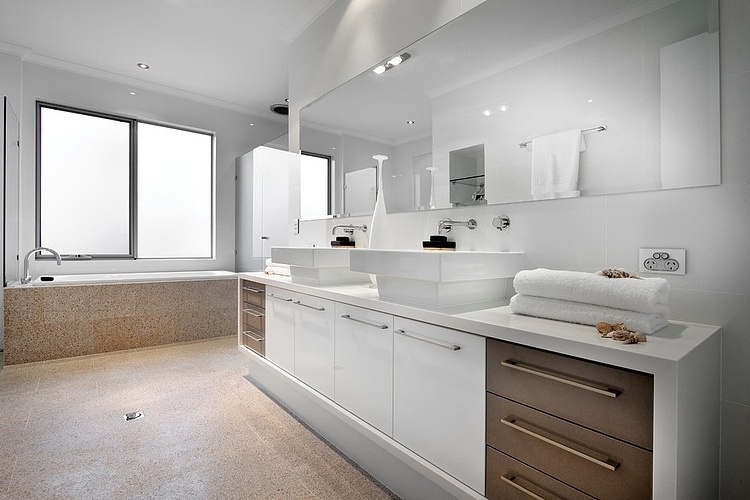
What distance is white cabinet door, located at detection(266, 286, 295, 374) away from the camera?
2318 mm

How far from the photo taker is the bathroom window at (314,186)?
303cm

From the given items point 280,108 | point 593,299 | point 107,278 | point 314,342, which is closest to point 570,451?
point 593,299

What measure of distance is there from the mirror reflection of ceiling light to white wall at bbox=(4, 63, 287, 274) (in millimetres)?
3256

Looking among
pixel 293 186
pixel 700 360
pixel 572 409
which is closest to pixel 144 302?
pixel 293 186

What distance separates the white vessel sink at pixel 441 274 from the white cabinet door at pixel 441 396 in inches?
5.3

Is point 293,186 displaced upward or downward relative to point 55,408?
upward

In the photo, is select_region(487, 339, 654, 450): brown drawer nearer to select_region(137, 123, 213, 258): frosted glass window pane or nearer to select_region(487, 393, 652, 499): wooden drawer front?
select_region(487, 393, 652, 499): wooden drawer front

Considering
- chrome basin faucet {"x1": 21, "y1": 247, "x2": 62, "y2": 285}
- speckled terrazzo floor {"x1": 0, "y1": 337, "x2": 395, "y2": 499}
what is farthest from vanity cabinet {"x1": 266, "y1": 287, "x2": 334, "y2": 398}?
chrome basin faucet {"x1": 21, "y1": 247, "x2": 62, "y2": 285}

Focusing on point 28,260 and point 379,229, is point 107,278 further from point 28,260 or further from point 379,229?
point 379,229

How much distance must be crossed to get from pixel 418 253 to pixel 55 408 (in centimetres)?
257

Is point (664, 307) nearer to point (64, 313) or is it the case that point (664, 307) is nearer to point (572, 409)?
point (572, 409)

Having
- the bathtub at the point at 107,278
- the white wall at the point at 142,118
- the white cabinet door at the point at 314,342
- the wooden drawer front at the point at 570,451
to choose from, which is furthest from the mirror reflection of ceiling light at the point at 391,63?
the white wall at the point at 142,118

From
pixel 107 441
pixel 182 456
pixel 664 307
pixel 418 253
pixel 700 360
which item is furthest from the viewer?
pixel 107 441

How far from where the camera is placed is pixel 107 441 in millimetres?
2057
